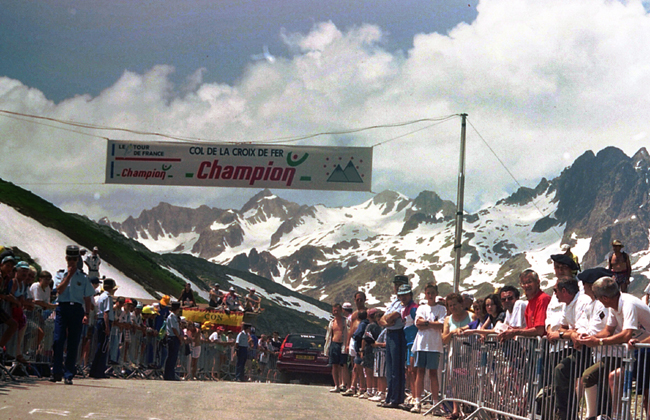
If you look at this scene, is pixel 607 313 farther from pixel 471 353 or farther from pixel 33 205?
pixel 33 205

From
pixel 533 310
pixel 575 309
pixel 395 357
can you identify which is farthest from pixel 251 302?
pixel 575 309

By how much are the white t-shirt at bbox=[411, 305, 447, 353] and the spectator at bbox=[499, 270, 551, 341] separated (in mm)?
2368

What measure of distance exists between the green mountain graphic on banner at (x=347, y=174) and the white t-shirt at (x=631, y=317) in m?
17.9

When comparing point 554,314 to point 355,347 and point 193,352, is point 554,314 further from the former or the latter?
point 193,352

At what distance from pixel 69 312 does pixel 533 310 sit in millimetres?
6078

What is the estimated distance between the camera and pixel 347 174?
25109 millimetres

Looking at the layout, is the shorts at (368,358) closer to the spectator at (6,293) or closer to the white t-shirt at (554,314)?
the spectator at (6,293)

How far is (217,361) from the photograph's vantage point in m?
26.1


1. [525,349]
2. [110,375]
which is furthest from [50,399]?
[110,375]

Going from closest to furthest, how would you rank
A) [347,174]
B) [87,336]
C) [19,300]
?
[19,300] < [87,336] < [347,174]

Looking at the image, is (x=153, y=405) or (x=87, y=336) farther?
(x=87, y=336)

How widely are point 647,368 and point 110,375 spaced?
11.9m

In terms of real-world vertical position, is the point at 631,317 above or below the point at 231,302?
above

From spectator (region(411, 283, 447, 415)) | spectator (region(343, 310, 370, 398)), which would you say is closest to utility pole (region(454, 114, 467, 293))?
spectator (region(343, 310, 370, 398))
